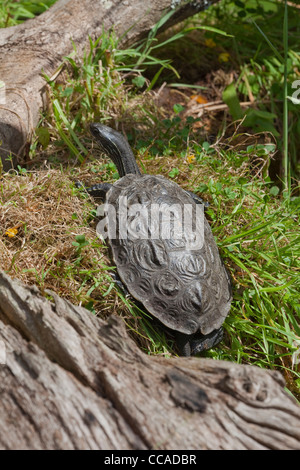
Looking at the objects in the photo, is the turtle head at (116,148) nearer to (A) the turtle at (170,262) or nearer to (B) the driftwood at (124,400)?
(A) the turtle at (170,262)

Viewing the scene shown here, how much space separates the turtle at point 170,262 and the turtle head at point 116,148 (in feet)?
1.07

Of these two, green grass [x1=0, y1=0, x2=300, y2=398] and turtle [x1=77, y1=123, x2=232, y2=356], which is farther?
green grass [x1=0, y1=0, x2=300, y2=398]

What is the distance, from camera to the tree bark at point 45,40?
337 centimetres

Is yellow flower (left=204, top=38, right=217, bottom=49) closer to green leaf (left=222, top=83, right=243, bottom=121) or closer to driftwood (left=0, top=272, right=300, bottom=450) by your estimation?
green leaf (left=222, top=83, right=243, bottom=121)

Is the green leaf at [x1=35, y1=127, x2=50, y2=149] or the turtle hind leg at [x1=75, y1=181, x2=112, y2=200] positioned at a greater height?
the green leaf at [x1=35, y1=127, x2=50, y2=149]

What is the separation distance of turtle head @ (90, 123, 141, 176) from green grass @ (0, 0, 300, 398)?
0.46ft

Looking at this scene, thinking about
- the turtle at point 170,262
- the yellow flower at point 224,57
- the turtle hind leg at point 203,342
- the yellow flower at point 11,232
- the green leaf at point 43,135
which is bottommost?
the turtle hind leg at point 203,342

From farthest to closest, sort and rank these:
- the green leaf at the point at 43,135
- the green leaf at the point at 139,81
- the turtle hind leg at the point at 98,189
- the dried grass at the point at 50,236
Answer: the green leaf at the point at 139,81 < the green leaf at the point at 43,135 < the turtle hind leg at the point at 98,189 < the dried grass at the point at 50,236

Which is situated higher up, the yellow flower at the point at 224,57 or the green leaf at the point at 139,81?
the green leaf at the point at 139,81

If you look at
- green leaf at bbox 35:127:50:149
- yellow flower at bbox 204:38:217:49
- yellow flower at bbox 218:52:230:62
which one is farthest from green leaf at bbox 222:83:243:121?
green leaf at bbox 35:127:50:149

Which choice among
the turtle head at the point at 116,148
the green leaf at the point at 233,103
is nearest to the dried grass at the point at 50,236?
the turtle head at the point at 116,148

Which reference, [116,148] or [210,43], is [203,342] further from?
[210,43]

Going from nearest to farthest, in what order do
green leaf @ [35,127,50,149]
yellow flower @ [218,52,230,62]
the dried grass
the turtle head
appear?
the dried grass → the turtle head → green leaf @ [35,127,50,149] → yellow flower @ [218,52,230,62]

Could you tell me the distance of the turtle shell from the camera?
2.54m
